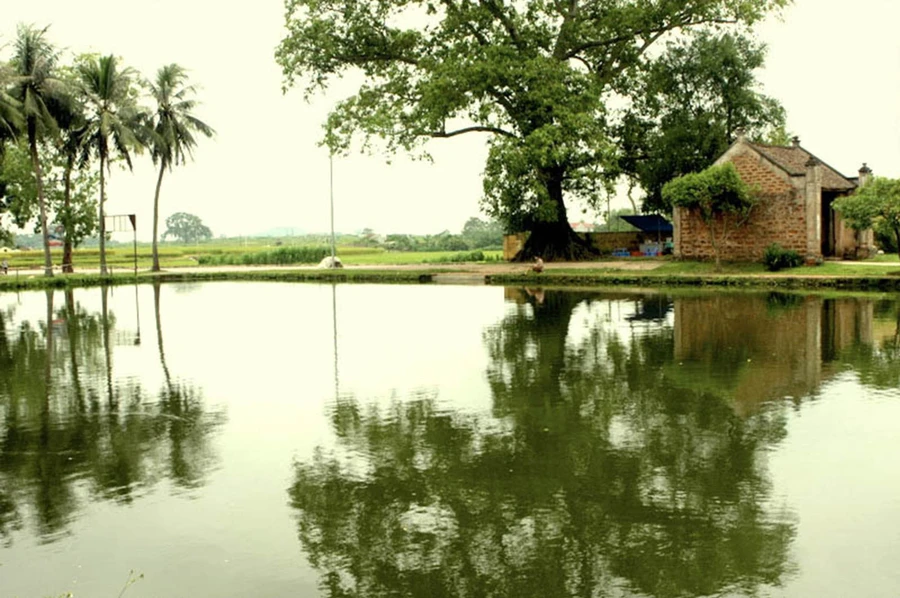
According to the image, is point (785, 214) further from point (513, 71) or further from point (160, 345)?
point (160, 345)

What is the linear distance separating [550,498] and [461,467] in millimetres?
1069

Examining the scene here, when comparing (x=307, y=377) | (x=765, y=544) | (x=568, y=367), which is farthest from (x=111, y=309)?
(x=765, y=544)

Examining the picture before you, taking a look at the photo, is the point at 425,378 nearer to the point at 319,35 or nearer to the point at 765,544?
the point at 765,544

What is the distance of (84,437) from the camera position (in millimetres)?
8852

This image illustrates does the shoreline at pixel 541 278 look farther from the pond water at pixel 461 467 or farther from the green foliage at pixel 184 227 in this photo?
the green foliage at pixel 184 227

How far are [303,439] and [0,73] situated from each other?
106 ft

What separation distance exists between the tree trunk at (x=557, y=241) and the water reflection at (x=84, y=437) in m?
27.1

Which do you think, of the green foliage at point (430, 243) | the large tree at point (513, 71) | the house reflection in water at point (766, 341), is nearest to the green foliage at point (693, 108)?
the large tree at point (513, 71)

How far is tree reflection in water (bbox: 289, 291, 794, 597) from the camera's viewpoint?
5.21m

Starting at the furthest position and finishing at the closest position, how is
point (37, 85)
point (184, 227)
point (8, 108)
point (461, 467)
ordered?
point (184, 227) < point (37, 85) < point (8, 108) < point (461, 467)

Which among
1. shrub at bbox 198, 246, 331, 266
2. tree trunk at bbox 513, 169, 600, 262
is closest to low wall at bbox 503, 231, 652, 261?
tree trunk at bbox 513, 169, 600, 262

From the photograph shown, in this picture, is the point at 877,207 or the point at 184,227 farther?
the point at 184,227

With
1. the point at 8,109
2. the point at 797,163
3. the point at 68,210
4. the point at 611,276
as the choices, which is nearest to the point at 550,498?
the point at 611,276

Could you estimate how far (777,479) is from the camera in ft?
22.6
